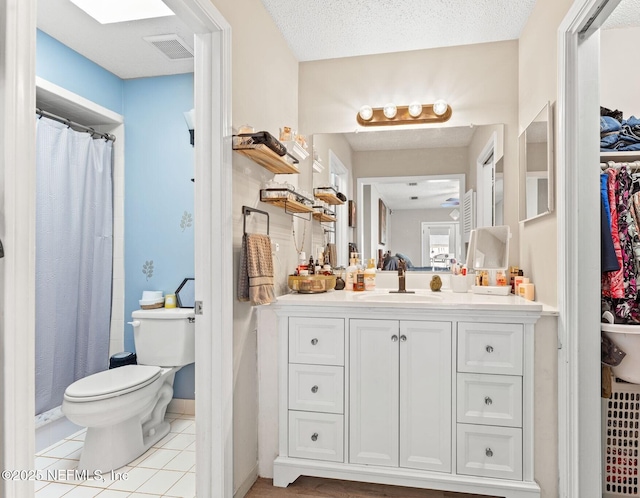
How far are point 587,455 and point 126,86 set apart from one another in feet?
11.6

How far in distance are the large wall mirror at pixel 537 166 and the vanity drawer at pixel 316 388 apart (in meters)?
1.31

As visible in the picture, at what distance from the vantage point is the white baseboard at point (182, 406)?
9.44 ft

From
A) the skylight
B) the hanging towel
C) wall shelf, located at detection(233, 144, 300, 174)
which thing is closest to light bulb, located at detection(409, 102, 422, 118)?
wall shelf, located at detection(233, 144, 300, 174)

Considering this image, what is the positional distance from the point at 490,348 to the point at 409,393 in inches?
16.8

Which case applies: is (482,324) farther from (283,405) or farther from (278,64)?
(278,64)

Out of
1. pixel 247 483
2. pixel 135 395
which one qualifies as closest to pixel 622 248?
pixel 247 483

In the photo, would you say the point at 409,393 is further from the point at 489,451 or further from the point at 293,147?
the point at 293,147

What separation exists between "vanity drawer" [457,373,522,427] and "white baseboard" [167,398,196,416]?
1.90 meters

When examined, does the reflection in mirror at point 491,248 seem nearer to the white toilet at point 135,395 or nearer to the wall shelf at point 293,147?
the wall shelf at point 293,147

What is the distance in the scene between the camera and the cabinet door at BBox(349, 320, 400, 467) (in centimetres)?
192

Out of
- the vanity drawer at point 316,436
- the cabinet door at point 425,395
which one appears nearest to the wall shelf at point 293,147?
the cabinet door at point 425,395

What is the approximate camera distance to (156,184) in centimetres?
293

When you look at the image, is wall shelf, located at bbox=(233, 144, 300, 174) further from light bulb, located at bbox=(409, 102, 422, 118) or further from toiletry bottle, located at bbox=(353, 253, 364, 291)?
light bulb, located at bbox=(409, 102, 422, 118)

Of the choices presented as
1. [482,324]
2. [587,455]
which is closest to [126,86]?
[482,324]
